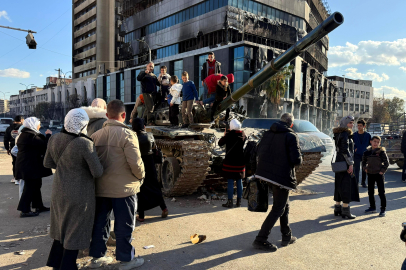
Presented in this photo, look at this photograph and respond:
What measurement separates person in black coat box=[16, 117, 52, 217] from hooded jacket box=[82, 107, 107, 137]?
78.5 inches

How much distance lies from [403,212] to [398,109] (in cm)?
7847

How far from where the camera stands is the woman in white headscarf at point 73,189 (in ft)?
10.7

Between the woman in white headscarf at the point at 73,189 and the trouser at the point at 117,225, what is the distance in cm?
24

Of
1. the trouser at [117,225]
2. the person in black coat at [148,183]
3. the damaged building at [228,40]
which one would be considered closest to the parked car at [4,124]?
the damaged building at [228,40]

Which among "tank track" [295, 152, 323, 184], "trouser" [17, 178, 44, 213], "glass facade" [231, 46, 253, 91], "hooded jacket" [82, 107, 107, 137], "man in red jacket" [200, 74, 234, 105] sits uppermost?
"glass facade" [231, 46, 253, 91]

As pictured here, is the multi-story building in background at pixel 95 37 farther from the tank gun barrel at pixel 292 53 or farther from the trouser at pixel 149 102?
the tank gun barrel at pixel 292 53

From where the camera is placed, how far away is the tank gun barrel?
16.7 ft

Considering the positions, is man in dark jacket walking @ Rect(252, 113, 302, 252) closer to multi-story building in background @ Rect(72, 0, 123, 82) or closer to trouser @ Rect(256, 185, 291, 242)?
trouser @ Rect(256, 185, 291, 242)

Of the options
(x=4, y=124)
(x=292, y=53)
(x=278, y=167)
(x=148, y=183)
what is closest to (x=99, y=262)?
(x=148, y=183)

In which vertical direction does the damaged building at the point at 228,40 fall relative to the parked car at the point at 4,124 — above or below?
above

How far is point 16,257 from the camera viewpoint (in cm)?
411

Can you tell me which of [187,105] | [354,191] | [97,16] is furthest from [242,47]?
[97,16]

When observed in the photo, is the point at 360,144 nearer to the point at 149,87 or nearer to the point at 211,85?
the point at 211,85

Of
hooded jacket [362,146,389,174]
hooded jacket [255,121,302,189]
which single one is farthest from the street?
hooded jacket [255,121,302,189]
